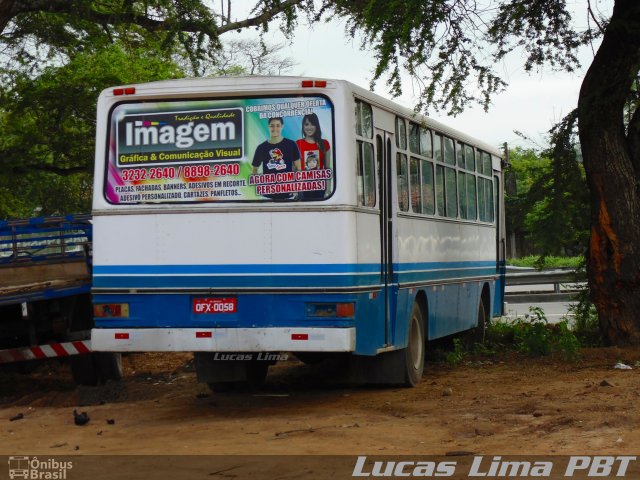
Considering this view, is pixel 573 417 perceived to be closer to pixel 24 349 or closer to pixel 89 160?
pixel 24 349

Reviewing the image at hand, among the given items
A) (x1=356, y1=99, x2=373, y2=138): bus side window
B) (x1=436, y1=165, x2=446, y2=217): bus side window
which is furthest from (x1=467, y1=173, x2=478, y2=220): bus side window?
(x1=356, y1=99, x2=373, y2=138): bus side window

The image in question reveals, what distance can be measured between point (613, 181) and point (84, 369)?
657 cm

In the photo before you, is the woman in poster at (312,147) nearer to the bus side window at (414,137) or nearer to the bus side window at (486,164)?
the bus side window at (414,137)

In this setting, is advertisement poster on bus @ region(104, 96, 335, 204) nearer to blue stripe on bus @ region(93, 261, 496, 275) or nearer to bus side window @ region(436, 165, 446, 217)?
blue stripe on bus @ region(93, 261, 496, 275)

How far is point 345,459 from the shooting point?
27.4 ft

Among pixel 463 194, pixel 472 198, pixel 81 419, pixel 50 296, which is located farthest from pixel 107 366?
pixel 472 198

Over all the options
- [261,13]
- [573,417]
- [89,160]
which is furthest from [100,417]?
[89,160]

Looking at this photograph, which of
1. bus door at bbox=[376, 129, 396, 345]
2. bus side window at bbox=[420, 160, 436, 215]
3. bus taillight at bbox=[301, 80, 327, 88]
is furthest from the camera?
bus side window at bbox=[420, 160, 436, 215]

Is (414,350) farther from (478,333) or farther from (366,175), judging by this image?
(478,333)

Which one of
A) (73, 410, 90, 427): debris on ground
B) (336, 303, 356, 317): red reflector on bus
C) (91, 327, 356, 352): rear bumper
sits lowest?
(73, 410, 90, 427): debris on ground

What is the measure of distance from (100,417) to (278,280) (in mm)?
2210

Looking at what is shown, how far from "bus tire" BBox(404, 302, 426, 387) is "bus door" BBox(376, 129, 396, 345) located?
750 millimetres

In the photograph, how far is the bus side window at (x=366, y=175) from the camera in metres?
11.2

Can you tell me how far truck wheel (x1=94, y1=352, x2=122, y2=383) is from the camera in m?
14.2
